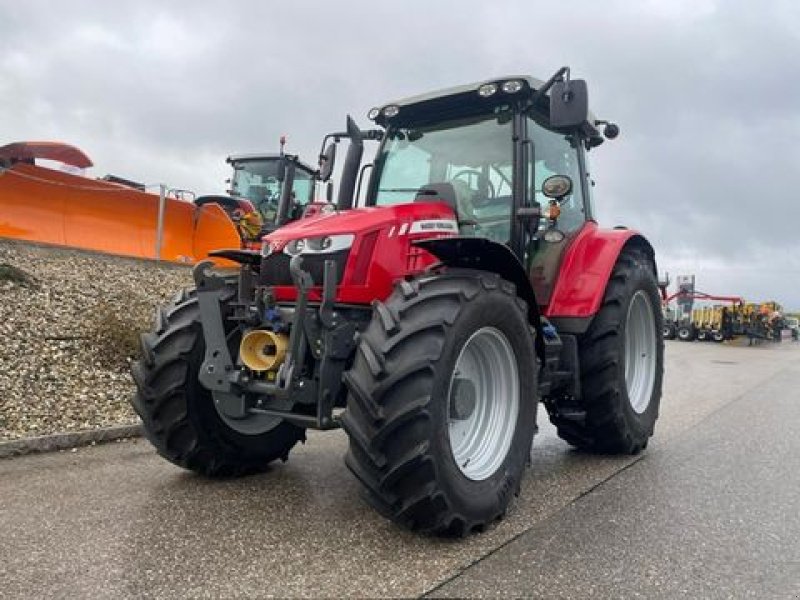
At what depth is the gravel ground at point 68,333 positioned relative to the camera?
17.6 ft

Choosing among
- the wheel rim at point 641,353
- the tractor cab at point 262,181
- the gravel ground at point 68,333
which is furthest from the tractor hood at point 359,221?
the tractor cab at point 262,181

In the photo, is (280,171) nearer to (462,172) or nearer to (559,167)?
(559,167)

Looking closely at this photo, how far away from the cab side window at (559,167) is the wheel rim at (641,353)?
882 millimetres

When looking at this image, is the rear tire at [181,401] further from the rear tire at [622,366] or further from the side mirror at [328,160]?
the rear tire at [622,366]

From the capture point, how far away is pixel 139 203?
10.4 meters

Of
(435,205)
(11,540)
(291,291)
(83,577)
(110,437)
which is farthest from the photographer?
(110,437)

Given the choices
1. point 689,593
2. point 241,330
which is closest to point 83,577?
point 241,330

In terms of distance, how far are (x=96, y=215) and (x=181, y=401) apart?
6.90 meters

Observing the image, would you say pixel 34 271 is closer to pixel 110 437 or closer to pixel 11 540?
pixel 110 437

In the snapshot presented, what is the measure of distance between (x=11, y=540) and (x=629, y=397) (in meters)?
4.22

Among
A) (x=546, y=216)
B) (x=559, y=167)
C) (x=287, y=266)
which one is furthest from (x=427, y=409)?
(x=559, y=167)

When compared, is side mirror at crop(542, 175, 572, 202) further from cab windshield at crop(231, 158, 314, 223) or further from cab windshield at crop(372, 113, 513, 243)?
cab windshield at crop(231, 158, 314, 223)

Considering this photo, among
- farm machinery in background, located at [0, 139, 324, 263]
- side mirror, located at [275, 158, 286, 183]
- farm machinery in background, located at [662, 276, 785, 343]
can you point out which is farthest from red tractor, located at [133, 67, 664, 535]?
farm machinery in background, located at [662, 276, 785, 343]

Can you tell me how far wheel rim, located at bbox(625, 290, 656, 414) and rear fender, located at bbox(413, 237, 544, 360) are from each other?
5.72 feet
